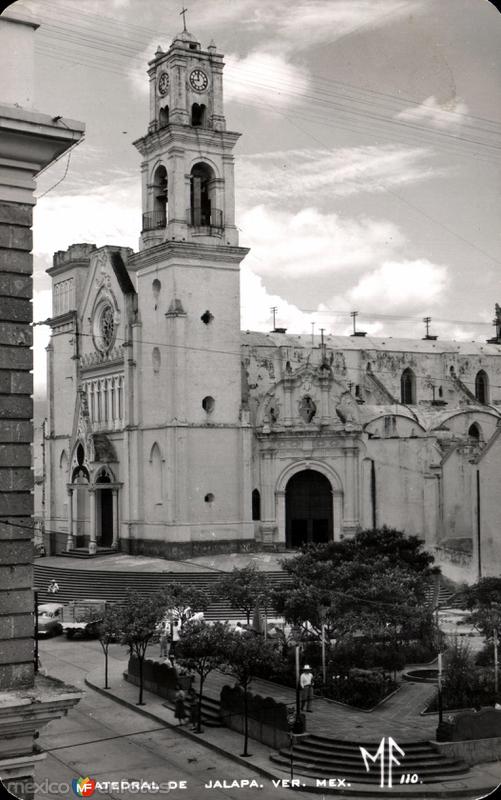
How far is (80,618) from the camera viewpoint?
4244 cm

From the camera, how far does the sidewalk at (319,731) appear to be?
21.9 meters

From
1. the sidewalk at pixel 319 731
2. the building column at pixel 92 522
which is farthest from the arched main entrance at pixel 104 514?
the sidewalk at pixel 319 731

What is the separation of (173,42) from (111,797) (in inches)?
1536

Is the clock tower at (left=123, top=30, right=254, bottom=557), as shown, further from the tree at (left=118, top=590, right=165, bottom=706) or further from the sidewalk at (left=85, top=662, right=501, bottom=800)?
the tree at (left=118, top=590, right=165, bottom=706)

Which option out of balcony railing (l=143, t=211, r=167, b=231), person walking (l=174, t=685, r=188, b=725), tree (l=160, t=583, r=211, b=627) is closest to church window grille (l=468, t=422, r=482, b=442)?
balcony railing (l=143, t=211, r=167, b=231)

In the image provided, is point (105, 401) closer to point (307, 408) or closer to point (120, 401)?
point (120, 401)

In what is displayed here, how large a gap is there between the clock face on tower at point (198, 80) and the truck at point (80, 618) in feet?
79.5

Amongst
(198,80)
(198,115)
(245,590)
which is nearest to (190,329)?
(198,115)

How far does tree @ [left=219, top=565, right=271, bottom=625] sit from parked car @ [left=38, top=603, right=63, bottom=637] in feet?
30.7

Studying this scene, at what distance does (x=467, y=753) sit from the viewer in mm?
23891

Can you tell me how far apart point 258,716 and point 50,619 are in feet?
58.8

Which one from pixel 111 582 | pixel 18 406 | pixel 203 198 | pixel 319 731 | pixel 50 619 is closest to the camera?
pixel 18 406

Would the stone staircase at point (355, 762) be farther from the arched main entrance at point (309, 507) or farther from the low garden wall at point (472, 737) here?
the arched main entrance at point (309, 507)

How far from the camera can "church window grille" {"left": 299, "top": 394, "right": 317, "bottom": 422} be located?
55.4 metres
